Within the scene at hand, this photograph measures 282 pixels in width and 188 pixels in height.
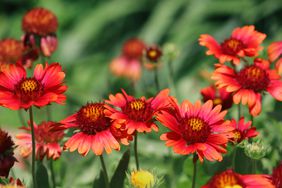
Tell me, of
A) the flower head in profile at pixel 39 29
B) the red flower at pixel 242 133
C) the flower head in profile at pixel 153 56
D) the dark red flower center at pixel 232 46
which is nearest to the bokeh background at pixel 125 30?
the flower head in profile at pixel 153 56

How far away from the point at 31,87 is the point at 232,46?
355 millimetres

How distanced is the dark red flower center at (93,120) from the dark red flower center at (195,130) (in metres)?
0.11

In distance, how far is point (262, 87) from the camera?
1.03m

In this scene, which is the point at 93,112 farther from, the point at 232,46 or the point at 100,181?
the point at 232,46

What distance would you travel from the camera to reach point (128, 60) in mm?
2564

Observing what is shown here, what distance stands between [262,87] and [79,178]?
1.40 feet

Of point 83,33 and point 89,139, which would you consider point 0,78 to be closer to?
point 89,139

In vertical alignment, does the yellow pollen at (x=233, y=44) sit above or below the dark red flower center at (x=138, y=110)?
above

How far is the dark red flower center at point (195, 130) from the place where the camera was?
87cm

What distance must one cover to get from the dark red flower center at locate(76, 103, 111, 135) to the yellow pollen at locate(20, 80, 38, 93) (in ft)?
0.25

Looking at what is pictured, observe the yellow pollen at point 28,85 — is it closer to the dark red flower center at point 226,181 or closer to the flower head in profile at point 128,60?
the dark red flower center at point 226,181

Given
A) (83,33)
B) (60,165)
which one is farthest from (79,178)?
(83,33)

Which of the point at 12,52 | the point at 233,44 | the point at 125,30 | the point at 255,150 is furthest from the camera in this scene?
the point at 125,30

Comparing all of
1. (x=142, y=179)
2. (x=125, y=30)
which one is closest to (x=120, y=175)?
(x=142, y=179)
